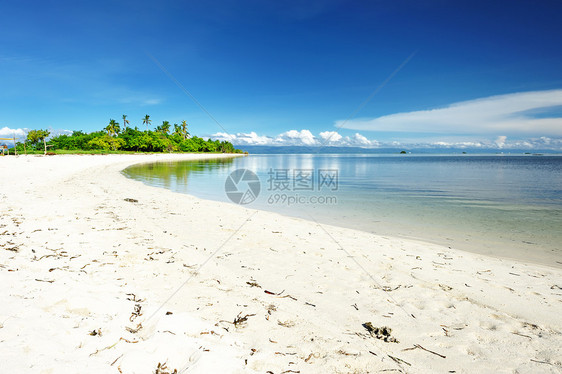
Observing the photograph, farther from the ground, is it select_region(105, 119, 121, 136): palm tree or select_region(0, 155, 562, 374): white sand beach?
select_region(105, 119, 121, 136): palm tree

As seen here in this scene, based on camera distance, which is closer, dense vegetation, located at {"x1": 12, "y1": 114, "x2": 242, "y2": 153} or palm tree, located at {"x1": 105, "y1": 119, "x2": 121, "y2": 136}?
dense vegetation, located at {"x1": 12, "y1": 114, "x2": 242, "y2": 153}

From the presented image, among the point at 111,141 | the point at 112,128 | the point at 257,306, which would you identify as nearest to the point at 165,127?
the point at 112,128

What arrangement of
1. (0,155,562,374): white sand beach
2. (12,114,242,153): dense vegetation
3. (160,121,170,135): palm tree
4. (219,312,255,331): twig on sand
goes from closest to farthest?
(0,155,562,374): white sand beach
(219,312,255,331): twig on sand
(12,114,242,153): dense vegetation
(160,121,170,135): palm tree

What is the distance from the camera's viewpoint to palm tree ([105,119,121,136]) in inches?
4429

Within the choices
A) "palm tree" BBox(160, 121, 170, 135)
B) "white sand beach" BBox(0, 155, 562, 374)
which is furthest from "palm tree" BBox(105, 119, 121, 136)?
"white sand beach" BBox(0, 155, 562, 374)

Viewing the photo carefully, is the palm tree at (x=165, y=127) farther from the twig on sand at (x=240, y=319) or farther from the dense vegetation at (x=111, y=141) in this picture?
the twig on sand at (x=240, y=319)

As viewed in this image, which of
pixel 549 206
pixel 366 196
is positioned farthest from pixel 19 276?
pixel 549 206

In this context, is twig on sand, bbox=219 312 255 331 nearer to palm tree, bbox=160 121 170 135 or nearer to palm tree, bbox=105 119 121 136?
palm tree, bbox=105 119 121 136

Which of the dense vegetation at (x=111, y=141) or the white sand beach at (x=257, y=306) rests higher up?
the dense vegetation at (x=111, y=141)

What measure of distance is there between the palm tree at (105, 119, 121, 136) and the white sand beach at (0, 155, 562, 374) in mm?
127000

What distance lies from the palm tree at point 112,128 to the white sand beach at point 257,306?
127000 millimetres

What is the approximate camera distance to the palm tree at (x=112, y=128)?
369ft

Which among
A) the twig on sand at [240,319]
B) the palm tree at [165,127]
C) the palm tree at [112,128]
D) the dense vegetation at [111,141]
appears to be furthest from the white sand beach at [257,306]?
the palm tree at [165,127]

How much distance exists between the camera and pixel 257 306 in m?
3.89
